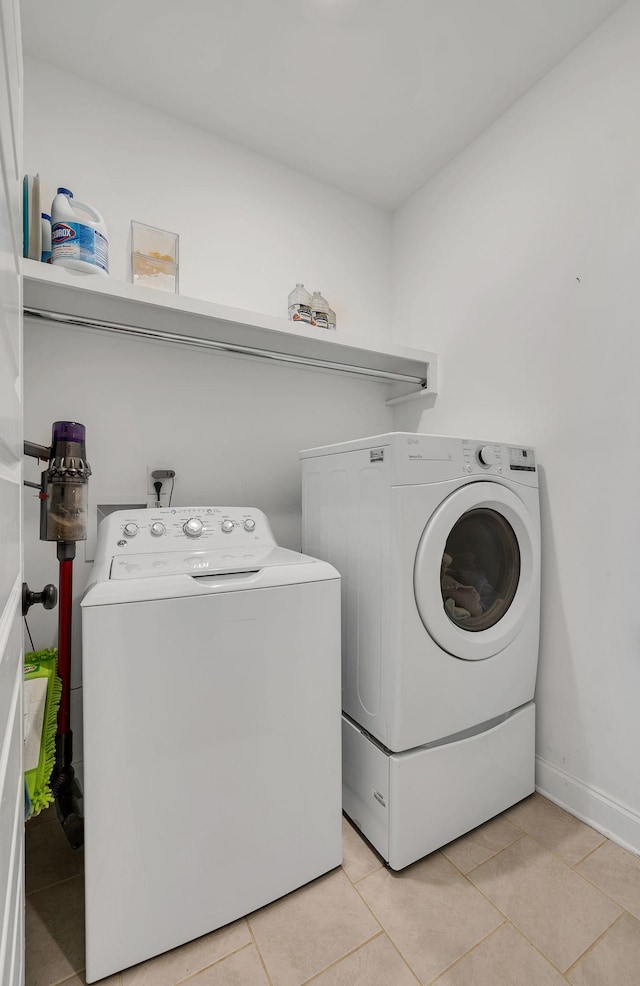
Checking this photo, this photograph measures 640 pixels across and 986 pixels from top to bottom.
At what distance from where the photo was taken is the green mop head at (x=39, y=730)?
1080 mm

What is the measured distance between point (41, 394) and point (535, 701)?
2.05m

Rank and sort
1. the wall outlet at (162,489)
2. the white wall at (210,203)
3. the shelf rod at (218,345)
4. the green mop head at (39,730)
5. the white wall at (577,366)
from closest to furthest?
the green mop head at (39,730), the white wall at (577,366), the shelf rod at (218,345), the white wall at (210,203), the wall outlet at (162,489)

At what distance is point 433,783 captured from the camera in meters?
1.28

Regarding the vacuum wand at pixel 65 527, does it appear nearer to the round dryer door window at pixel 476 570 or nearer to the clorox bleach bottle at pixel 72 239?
the clorox bleach bottle at pixel 72 239

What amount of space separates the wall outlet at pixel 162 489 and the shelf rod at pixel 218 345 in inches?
18.9

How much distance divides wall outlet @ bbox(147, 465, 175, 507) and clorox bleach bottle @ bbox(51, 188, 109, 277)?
26.8 inches

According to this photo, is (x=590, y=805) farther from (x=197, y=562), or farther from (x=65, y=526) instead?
(x=65, y=526)

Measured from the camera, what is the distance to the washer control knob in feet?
4.56

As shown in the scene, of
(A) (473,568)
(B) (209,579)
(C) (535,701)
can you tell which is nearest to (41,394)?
(B) (209,579)

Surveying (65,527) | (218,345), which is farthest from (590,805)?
(218,345)

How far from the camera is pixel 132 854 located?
962 mm

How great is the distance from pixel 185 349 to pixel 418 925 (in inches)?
76.3

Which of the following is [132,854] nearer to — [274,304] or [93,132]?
[274,304]

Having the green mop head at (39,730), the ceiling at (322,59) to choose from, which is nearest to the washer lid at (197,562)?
the green mop head at (39,730)
